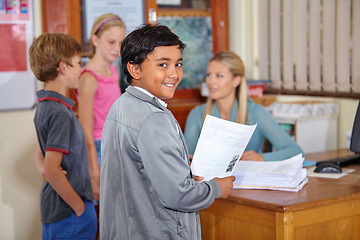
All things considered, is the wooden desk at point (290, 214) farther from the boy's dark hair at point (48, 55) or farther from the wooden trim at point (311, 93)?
the wooden trim at point (311, 93)

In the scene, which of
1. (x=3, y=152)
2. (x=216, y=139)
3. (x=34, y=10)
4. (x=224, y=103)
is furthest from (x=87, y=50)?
(x=216, y=139)

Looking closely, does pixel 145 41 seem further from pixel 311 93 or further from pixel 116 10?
pixel 311 93

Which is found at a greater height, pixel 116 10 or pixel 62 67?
pixel 116 10

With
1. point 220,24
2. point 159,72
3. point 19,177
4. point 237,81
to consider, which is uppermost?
point 220,24

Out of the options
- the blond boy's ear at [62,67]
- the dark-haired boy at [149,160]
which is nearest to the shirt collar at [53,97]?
the blond boy's ear at [62,67]

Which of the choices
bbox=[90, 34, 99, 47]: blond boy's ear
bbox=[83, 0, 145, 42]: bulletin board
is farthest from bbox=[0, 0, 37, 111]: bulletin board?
bbox=[90, 34, 99, 47]: blond boy's ear

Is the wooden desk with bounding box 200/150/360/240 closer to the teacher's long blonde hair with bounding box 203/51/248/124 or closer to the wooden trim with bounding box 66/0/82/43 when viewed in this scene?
the teacher's long blonde hair with bounding box 203/51/248/124

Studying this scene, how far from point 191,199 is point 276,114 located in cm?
221

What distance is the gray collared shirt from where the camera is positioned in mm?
1198

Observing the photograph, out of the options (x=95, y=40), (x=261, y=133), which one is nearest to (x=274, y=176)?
(x=261, y=133)

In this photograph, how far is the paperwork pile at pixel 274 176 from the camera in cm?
183

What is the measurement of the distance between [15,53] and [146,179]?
2.08m

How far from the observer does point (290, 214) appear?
5.27 feet

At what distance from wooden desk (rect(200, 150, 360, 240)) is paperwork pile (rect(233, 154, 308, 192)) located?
0.03 meters
